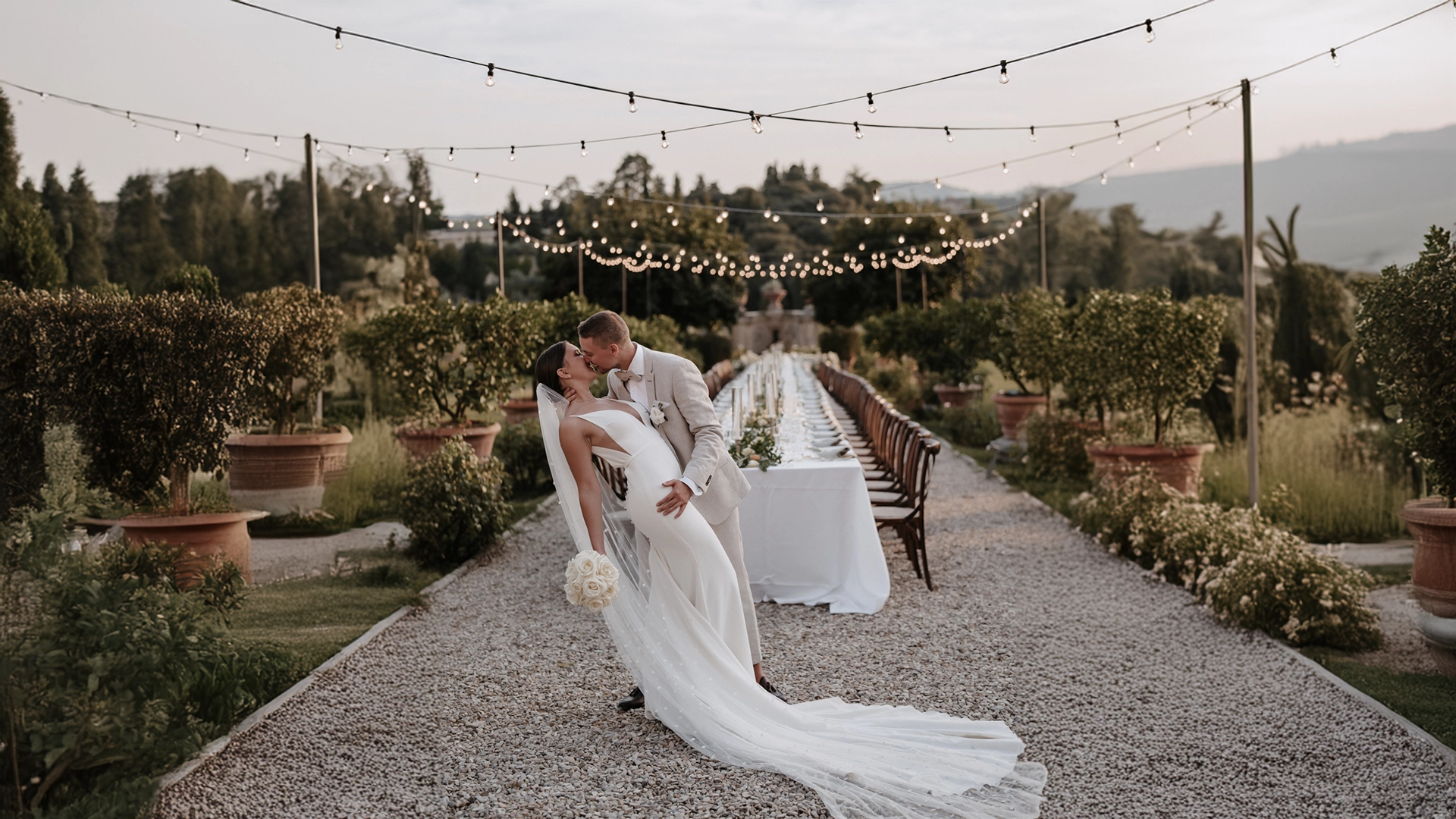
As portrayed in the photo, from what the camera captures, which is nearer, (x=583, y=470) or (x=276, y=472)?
(x=583, y=470)

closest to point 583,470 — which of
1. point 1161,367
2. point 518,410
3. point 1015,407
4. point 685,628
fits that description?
point 685,628

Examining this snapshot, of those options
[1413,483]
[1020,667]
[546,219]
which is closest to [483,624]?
[1020,667]

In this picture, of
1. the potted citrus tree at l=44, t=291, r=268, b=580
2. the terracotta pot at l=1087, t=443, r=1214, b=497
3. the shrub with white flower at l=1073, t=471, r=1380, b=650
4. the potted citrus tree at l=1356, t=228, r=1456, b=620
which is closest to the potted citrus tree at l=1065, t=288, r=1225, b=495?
the terracotta pot at l=1087, t=443, r=1214, b=497

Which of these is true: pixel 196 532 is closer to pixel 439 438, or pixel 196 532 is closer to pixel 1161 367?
pixel 439 438

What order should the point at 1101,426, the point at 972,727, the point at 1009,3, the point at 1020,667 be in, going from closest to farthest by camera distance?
1. the point at 972,727
2. the point at 1020,667
3. the point at 1009,3
4. the point at 1101,426

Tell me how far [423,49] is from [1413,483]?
8926 millimetres

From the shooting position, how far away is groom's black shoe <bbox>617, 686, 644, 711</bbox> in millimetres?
4292

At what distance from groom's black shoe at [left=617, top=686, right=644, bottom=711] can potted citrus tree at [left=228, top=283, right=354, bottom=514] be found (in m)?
6.05

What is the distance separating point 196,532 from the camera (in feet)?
20.5

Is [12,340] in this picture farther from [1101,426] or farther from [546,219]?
[546,219]

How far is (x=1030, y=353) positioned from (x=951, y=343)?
20.8ft

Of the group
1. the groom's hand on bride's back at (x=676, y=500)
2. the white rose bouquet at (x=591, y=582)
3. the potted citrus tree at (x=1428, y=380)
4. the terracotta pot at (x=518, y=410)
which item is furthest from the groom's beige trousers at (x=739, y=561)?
the terracotta pot at (x=518, y=410)

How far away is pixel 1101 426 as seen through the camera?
39.2 ft

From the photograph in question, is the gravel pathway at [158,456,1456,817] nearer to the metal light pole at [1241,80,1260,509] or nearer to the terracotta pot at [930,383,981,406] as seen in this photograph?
the metal light pole at [1241,80,1260,509]
